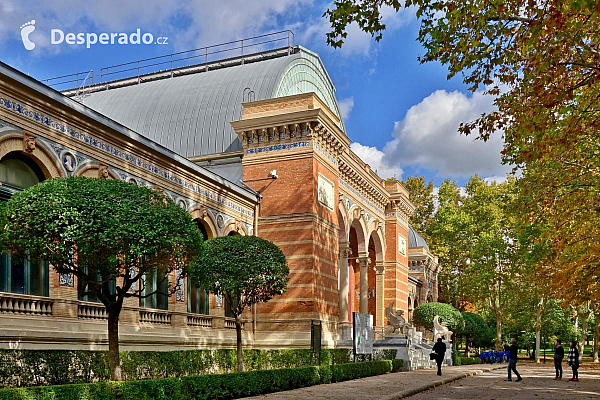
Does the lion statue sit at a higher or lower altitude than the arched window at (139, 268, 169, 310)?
lower

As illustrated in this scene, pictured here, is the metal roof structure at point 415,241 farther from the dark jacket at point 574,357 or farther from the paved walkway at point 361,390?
the paved walkway at point 361,390

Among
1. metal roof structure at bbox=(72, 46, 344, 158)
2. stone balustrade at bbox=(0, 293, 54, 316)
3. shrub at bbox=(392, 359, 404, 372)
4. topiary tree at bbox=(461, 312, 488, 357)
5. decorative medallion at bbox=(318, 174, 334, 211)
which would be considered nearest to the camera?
stone balustrade at bbox=(0, 293, 54, 316)

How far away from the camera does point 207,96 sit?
33812 millimetres

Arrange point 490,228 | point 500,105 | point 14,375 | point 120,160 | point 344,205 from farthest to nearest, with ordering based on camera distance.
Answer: point 490,228 → point 344,205 → point 120,160 → point 500,105 → point 14,375

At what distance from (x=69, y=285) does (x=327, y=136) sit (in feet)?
48.6

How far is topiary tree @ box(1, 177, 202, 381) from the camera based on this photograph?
1243cm

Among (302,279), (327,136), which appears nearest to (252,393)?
(302,279)

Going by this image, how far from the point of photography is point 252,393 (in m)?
16.2

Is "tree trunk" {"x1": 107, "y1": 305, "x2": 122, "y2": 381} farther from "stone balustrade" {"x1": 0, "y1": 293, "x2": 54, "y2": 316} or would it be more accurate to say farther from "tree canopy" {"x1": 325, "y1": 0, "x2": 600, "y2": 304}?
"tree canopy" {"x1": 325, "y1": 0, "x2": 600, "y2": 304}

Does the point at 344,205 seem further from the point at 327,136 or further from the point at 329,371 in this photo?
the point at 329,371

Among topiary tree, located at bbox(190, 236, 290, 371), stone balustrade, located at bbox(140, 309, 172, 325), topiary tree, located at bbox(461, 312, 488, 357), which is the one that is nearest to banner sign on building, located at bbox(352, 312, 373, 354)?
topiary tree, located at bbox(190, 236, 290, 371)

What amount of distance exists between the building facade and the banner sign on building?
252 centimetres

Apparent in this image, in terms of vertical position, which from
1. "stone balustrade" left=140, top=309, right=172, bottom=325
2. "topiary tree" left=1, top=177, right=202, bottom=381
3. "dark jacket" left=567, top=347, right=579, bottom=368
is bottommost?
"dark jacket" left=567, top=347, right=579, bottom=368

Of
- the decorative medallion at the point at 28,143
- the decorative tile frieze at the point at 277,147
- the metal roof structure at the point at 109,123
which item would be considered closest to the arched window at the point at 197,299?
the metal roof structure at the point at 109,123
